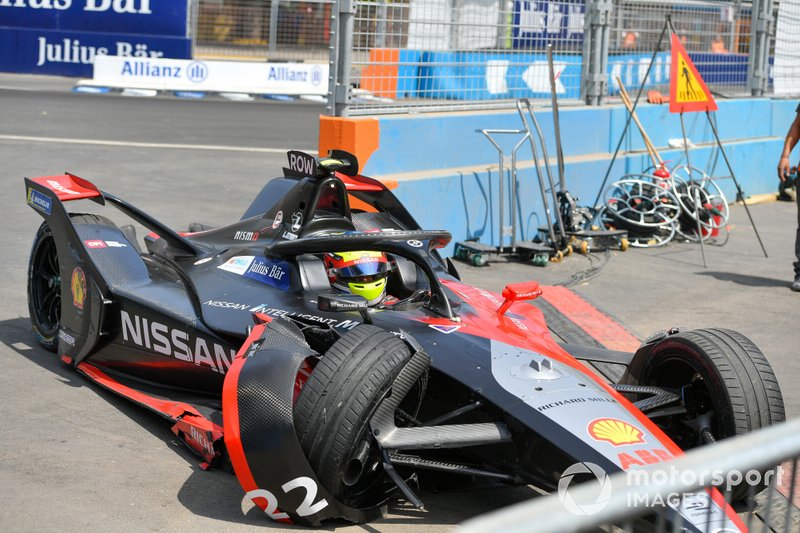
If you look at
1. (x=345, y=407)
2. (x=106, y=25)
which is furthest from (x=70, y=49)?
(x=345, y=407)

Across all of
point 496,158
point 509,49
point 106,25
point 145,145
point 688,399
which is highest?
point 106,25

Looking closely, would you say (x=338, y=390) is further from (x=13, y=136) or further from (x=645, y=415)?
(x=13, y=136)

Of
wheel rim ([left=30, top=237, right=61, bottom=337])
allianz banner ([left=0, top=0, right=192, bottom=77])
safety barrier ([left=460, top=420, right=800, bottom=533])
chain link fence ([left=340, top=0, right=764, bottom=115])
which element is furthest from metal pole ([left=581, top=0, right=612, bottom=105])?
allianz banner ([left=0, top=0, right=192, bottom=77])

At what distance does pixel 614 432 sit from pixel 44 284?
4.04 m

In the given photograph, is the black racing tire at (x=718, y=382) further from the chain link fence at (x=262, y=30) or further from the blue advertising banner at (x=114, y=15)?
the blue advertising banner at (x=114, y=15)

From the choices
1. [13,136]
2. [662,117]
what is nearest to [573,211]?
[662,117]

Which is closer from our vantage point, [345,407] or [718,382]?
[345,407]

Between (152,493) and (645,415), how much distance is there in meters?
2.16

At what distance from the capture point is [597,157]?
12.2 meters

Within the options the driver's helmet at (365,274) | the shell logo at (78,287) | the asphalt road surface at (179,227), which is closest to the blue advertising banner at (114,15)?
the asphalt road surface at (179,227)

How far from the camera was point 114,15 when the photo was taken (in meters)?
23.4

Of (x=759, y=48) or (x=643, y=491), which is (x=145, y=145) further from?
(x=643, y=491)

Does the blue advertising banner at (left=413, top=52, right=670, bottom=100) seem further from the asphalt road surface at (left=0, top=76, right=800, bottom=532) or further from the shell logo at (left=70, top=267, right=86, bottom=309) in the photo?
the shell logo at (left=70, top=267, right=86, bottom=309)

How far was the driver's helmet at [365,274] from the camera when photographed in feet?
17.5
